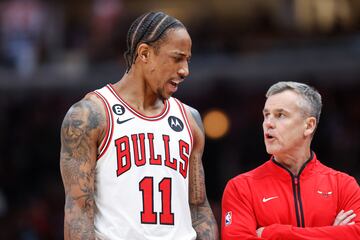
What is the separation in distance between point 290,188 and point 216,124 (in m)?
12.5

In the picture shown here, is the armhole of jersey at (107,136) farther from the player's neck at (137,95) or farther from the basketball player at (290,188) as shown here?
the basketball player at (290,188)

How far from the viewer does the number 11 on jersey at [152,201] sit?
579 centimetres

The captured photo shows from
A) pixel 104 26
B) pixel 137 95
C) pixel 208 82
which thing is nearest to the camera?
pixel 137 95

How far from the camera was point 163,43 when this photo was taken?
591cm

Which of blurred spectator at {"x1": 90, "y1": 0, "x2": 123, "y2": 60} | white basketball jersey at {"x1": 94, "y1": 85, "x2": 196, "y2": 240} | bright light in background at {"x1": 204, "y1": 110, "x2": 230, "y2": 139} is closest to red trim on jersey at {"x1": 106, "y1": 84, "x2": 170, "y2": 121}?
white basketball jersey at {"x1": 94, "y1": 85, "x2": 196, "y2": 240}

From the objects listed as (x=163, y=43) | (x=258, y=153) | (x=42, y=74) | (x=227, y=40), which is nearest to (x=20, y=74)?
(x=42, y=74)

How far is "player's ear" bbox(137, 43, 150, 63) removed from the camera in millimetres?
5945

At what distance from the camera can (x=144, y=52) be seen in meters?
5.96

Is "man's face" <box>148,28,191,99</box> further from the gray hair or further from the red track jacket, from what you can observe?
the red track jacket

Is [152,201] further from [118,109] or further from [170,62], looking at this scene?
[170,62]

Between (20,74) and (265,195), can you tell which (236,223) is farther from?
(20,74)

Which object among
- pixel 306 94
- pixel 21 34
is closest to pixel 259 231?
pixel 306 94

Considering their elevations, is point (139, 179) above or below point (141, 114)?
below

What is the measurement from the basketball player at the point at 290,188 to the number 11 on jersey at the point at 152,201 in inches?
16.2
